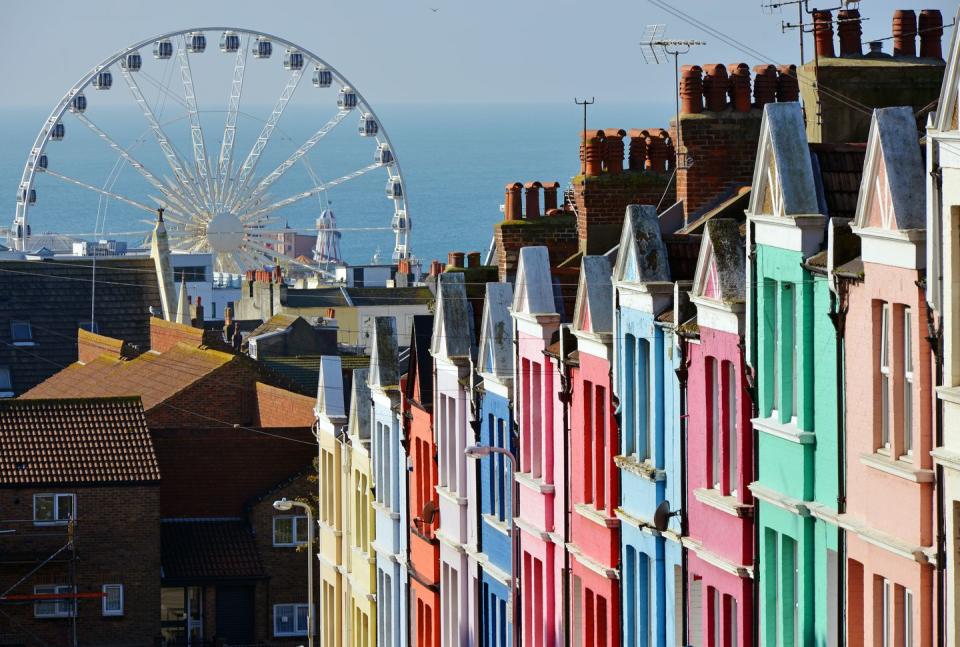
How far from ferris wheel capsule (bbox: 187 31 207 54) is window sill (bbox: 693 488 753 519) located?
110 metres

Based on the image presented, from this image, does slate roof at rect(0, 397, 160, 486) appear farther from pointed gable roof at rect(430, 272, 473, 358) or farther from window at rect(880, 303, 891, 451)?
window at rect(880, 303, 891, 451)

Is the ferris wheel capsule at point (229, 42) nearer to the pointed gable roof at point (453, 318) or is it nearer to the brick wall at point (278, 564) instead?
the brick wall at point (278, 564)

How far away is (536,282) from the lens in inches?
1296

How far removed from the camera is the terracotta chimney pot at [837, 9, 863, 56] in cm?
2736

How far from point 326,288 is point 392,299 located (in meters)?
7.17

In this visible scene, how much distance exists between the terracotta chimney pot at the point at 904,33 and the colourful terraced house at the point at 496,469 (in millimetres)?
8450

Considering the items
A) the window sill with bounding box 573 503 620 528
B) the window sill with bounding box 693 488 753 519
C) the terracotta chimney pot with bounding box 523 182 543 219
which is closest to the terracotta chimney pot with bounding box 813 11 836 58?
the window sill with bounding box 693 488 753 519

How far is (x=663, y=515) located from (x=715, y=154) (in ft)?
18.3

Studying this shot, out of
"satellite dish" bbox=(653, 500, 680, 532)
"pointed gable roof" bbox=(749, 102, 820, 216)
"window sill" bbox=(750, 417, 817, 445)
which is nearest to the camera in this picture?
"window sill" bbox=(750, 417, 817, 445)

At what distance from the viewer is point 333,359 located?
5006cm

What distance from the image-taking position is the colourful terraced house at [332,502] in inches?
1892

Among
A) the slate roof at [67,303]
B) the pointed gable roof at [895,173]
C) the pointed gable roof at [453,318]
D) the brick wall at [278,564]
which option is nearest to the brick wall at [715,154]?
the pointed gable roof at [453,318]

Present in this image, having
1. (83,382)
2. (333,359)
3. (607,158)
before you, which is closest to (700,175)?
(607,158)

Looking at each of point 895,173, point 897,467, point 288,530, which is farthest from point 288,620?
point 895,173
